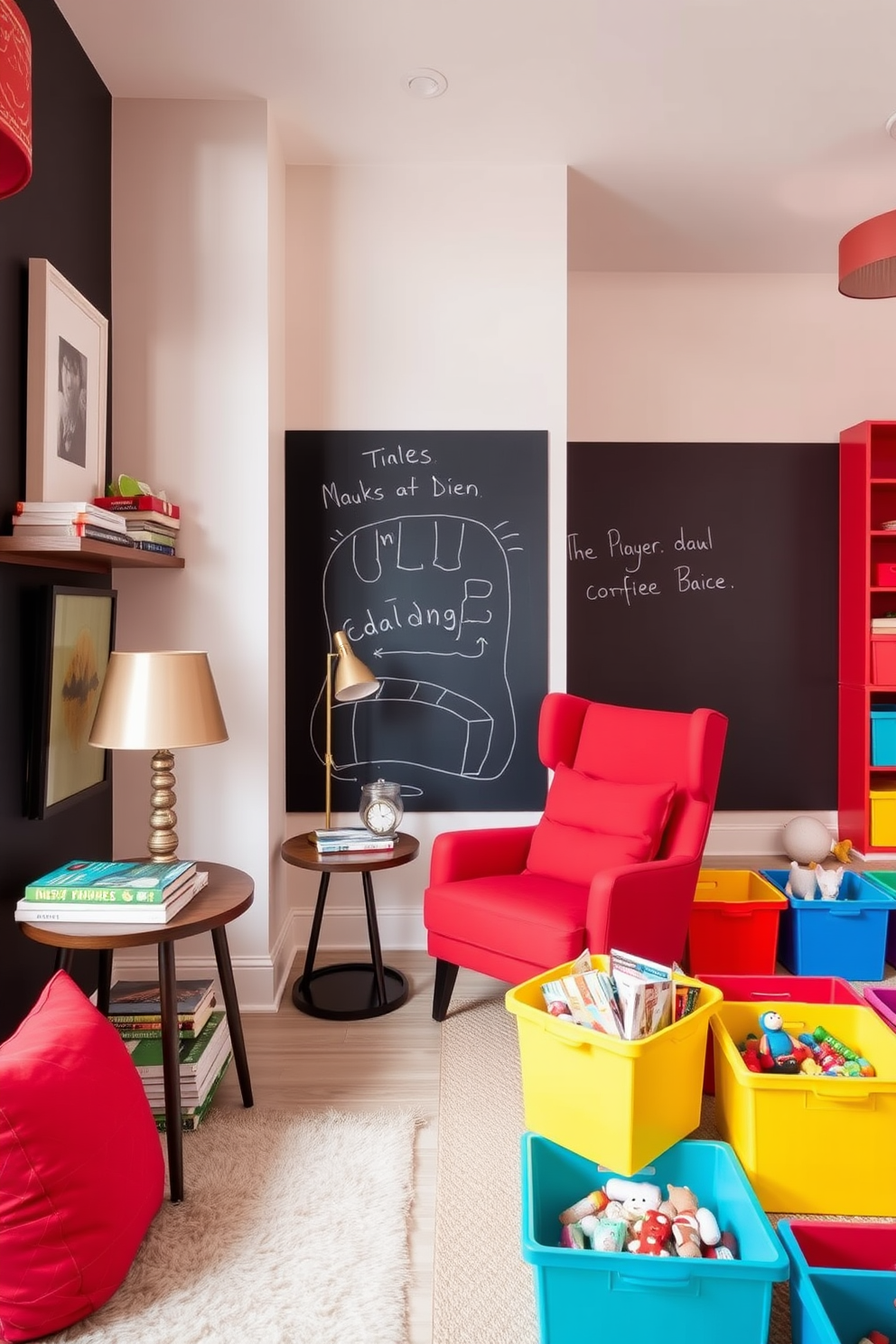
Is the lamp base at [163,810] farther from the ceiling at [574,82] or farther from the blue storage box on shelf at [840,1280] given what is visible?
the ceiling at [574,82]

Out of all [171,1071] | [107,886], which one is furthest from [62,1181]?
[107,886]

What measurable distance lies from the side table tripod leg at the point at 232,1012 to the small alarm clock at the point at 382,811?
2.45ft

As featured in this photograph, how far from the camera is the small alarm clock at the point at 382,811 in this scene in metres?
2.92

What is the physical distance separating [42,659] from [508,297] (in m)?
2.10

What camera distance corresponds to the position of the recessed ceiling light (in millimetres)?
2748

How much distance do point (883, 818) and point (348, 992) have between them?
2783 millimetres

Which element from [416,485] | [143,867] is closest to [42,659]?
[143,867]

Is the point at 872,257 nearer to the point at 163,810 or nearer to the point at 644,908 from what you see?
the point at 644,908

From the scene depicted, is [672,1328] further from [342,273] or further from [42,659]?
[342,273]

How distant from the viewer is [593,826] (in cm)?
282

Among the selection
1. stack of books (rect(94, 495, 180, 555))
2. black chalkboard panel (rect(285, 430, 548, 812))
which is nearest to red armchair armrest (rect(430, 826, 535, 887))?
black chalkboard panel (rect(285, 430, 548, 812))

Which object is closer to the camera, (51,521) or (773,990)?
(51,521)

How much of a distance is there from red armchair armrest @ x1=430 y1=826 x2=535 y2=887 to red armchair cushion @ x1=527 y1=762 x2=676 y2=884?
52 millimetres

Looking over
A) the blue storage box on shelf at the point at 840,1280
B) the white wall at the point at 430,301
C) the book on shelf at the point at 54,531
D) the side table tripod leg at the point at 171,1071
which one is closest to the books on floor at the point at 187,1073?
the side table tripod leg at the point at 171,1071
